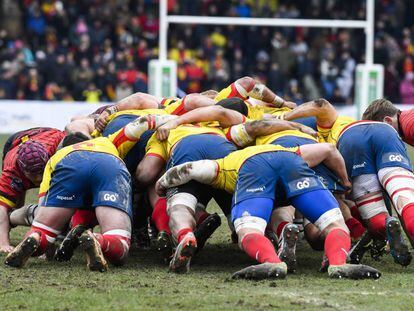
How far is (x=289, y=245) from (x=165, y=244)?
99 centimetres

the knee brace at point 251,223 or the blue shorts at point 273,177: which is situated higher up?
the blue shorts at point 273,177

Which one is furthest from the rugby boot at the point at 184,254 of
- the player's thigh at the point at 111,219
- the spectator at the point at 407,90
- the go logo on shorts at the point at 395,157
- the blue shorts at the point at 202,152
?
the spectator at the point at 407,90

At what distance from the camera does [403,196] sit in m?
7.58

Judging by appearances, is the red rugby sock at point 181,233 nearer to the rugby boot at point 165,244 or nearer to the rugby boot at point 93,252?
the rugby boot at point 165,244

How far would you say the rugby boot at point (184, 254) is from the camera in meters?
6.94

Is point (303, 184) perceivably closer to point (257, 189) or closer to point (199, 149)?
point (257, 189)

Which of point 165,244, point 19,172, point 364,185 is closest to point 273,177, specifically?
point 165,244

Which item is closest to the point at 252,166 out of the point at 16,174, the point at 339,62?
the point at 16,174

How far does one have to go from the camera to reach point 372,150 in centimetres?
795

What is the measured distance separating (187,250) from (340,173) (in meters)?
1.42

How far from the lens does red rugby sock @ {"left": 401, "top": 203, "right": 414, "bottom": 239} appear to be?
24.4 feet

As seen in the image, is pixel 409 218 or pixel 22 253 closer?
pixel 22 253

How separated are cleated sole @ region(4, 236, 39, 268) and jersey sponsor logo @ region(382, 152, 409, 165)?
2525mm

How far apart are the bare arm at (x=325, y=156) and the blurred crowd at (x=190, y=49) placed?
14215 millimetres
